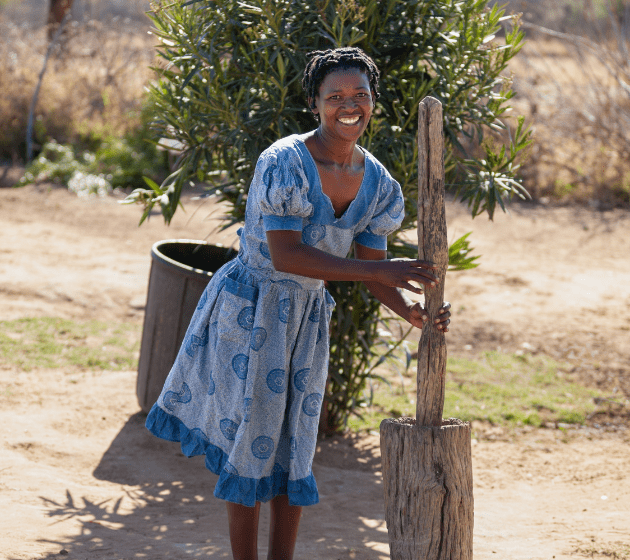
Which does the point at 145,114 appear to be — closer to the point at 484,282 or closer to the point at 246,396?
the point at 484,282

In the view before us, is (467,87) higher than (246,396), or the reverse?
(467,87)

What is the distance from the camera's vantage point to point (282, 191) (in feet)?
6.92

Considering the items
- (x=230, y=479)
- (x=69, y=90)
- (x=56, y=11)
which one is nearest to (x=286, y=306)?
(x=230, y=479)

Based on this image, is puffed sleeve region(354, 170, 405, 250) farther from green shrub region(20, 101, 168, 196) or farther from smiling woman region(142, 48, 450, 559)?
green shrub region(20, 101, 168, 196)

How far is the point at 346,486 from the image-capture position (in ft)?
12.2

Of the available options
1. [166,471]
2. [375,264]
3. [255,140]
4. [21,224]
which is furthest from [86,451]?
[21,224]

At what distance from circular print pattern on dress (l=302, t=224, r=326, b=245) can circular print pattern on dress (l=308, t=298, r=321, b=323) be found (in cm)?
24

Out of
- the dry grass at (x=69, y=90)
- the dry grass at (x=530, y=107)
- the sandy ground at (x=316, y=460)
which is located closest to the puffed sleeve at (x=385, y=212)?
the sandy ground at (x=316, y=460)

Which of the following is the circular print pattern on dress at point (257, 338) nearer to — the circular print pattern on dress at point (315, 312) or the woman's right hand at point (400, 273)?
the circular print pattern on dress at point (315, 312)

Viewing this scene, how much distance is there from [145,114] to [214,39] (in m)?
6.81

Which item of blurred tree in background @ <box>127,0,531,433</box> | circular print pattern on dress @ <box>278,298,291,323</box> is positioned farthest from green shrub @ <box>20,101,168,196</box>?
circular print pattern on dress @ <box>278,298,291,323</box>

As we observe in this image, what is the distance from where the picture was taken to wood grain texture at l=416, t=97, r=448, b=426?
220cm

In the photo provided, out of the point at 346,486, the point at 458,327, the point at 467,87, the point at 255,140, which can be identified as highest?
the point at 467,87

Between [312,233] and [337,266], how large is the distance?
22cm
